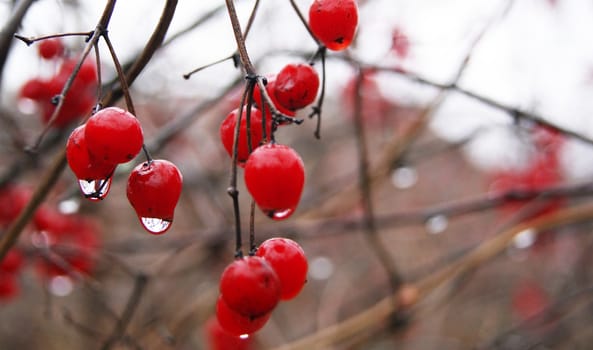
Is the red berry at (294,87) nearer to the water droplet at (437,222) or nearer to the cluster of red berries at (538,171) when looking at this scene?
the water droplet at (437,222)

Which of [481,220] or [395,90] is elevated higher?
[481,220]

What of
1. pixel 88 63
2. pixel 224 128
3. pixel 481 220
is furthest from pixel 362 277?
pixel 224 128

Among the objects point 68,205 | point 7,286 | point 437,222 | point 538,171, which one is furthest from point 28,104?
point 538,171

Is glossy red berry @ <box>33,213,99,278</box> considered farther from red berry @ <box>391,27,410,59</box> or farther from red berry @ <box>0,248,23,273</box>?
red berry @ <box>391,27,410,59</box>

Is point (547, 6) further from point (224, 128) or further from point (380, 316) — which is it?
point (224, 128)

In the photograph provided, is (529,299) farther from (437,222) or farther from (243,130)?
(243,130)
